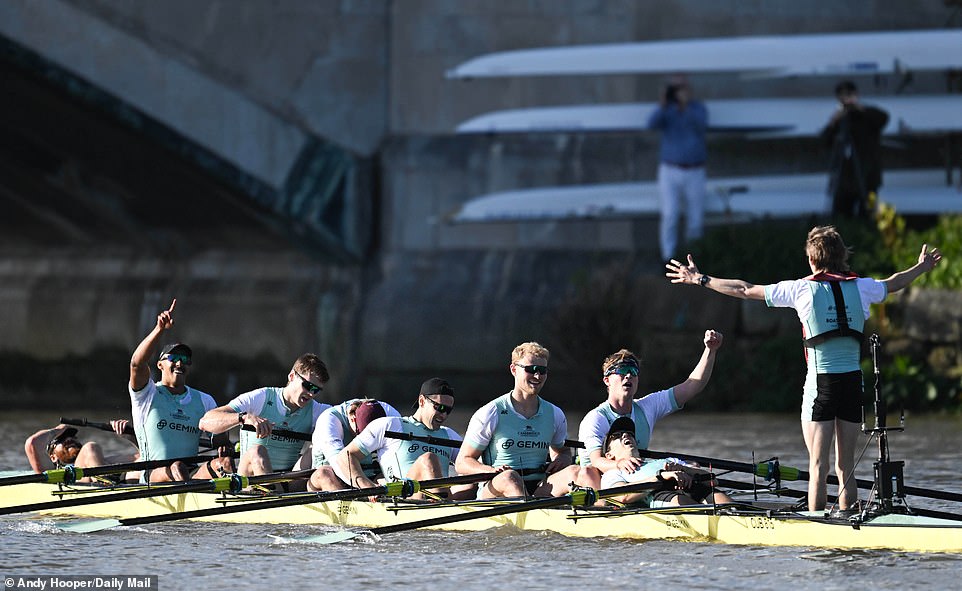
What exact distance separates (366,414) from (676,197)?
936 cm

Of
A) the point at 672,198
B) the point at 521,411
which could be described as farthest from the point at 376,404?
the point at 672,198

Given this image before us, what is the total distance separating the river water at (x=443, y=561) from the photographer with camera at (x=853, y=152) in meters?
8.25

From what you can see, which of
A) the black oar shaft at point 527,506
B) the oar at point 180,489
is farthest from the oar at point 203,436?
the black oar shaft at point 527,506

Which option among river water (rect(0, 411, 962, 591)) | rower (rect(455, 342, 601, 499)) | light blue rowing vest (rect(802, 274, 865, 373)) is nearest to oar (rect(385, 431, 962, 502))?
rower (rect(455, 342, 601, 499))

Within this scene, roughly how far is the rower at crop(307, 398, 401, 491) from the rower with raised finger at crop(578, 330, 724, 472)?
143 centimetres

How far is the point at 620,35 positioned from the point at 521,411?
36.2ft

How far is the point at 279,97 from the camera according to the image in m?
21.0

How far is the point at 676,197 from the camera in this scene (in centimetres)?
2048

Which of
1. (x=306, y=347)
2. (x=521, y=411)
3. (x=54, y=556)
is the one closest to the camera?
(x=54, y=556)

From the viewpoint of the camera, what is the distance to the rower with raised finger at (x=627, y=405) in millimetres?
11000

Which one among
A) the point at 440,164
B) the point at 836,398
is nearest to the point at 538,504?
the point at 836,398

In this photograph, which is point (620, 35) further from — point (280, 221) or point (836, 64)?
point (280, 221)

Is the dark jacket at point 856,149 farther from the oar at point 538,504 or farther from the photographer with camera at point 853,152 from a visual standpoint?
the oar at point 538,504

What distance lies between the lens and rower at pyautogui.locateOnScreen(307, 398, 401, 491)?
11.6m
